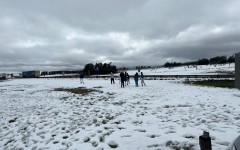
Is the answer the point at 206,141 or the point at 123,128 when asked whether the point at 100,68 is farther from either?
the point at 206,141

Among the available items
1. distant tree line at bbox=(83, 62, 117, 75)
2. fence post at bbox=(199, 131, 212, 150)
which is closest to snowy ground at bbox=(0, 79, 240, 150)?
fence post at bbox=(199, 131, 212, 150)

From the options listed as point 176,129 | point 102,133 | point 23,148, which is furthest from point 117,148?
point 23,148

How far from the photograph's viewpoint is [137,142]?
21.0ft

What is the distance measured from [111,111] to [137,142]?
4807 millimetres

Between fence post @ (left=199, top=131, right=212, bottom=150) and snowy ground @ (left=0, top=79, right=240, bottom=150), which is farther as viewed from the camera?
snowy ground @ (left=0, top=79, right=240, bottom=150)

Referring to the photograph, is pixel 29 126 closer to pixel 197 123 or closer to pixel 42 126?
pixel 42 126

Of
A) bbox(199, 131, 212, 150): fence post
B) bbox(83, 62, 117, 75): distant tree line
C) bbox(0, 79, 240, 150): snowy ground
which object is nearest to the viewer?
bbox(199, 131, 212, 150): fence post

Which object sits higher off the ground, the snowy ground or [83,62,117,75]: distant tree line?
[83,62,117,75]: distant tree line

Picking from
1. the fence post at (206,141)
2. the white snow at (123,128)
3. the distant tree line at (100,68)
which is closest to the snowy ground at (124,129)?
the white snow at (123,128)

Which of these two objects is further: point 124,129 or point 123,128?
point 123,128

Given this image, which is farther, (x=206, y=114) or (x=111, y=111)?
(x=111, y=111)

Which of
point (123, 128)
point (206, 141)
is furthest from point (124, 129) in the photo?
point (206, 141)

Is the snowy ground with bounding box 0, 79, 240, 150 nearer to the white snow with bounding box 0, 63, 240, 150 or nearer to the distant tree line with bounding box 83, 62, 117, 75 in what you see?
the white snow with bounding box 0, 63, 240, 150

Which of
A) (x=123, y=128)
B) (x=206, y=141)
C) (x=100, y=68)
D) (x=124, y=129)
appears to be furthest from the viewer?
(x=100, y=68)
